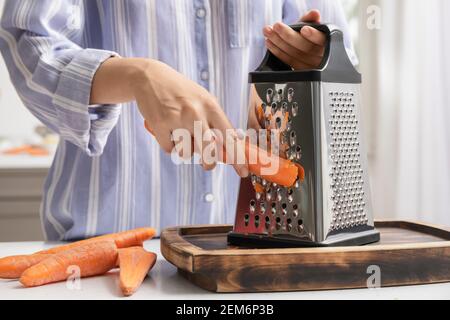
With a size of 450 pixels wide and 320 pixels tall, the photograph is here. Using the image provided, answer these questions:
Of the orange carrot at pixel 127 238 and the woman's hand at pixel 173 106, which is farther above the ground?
the woman's hand at pixel 173 106

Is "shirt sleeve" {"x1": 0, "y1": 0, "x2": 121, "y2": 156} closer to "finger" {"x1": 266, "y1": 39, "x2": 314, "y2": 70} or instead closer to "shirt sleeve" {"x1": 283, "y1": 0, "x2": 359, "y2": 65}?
"finger" {"x1": 266, "y1": 39, "x2": 314, "y2": 70}

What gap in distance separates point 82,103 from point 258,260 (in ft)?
1.44

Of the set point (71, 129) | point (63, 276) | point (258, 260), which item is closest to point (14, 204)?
point (71, 129)

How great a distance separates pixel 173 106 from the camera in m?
0.95

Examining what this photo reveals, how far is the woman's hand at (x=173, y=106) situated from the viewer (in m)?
0.94

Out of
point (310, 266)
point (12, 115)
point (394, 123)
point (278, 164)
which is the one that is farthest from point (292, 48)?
point (12, 115)

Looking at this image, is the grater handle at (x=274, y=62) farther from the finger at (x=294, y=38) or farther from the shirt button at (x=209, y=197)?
the shirt button at (x=209, y=197)

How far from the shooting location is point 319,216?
975 millimetres

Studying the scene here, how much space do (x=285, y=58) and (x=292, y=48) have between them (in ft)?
0.08

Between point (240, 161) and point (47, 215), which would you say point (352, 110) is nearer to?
point (240, 161)

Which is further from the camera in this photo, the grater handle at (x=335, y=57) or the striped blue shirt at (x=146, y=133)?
the striped blue shirt at (x=146, y=133)

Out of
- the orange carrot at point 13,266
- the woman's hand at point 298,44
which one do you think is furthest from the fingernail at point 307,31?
the orange carrot at point 13,266

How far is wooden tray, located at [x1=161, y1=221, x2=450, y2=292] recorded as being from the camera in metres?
0.91

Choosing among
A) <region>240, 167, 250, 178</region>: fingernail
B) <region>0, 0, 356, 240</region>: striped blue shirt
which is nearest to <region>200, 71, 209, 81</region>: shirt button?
<region>0, 0, 356, 240</region>: striped blue shirt
